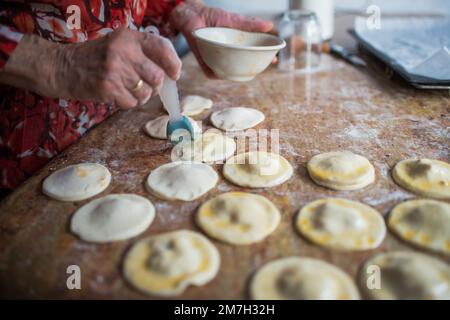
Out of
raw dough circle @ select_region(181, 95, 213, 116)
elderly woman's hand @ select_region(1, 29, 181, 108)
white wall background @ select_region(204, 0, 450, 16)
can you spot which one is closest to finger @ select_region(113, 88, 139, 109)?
elderly woman's hand @ select_region(1, 29, 181, 108)

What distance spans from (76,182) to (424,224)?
997 millimetres

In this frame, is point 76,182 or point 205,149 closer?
point 76,182

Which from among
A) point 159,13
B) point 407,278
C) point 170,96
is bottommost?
point 407,278

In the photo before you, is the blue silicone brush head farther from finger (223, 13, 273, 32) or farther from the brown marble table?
finger (223, 13, 273, 32)

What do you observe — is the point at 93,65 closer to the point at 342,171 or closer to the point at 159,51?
the point at 159,51

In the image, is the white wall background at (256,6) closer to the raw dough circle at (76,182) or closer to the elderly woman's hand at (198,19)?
the elderly woman's hand at (198,19)

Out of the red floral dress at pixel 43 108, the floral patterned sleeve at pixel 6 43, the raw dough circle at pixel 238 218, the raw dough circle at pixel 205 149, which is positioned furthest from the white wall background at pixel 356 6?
the raw dough circle at pixel 238 218

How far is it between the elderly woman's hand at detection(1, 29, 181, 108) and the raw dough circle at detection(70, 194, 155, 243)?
12.7 inches

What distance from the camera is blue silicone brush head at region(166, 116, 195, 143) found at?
1.40 metres

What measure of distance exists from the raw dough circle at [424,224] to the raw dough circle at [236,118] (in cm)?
71

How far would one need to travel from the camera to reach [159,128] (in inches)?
60.9

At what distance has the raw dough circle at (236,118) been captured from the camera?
5.22 ft

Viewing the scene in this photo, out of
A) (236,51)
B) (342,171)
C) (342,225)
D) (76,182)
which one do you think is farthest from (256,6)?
(342,225)

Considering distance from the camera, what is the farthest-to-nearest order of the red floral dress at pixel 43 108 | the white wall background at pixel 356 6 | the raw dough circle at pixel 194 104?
the white wall background at pixel 356 6, the raw dough circle at pixel 194 104, the red floral dress at pixel 43 108
